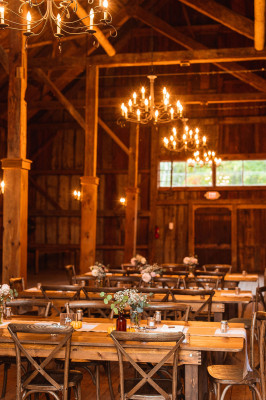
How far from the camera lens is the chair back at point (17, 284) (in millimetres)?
7344

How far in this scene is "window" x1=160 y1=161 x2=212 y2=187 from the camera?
18094mm

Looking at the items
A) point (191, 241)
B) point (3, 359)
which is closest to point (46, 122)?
point (191, 241)

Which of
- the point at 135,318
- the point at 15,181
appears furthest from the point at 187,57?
the point at 135,318

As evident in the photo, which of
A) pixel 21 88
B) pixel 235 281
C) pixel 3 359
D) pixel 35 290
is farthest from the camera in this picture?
pixel 235 281

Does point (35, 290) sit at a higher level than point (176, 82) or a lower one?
lower

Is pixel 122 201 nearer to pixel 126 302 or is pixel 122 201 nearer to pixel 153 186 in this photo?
pixel 153 186

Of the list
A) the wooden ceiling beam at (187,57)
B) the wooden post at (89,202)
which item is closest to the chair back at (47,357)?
the wooden post at (89,202)

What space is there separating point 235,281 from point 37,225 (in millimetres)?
10972

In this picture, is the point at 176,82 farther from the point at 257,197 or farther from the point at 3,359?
the point at 3,359

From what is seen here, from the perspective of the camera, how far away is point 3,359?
15.3ft

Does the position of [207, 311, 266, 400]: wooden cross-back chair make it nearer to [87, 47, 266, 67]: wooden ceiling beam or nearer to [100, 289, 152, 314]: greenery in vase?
[100, 289, 152, 314]: greenery in vase

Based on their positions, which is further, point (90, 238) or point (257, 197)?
point (257, 197)

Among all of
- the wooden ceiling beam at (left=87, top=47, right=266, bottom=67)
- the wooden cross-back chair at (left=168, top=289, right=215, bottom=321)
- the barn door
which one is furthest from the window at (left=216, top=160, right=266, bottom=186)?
the wooden cross-back chair at (left=168, top=289, right=215, bottom=321)

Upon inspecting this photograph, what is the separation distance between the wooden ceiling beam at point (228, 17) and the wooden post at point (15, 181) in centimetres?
404
